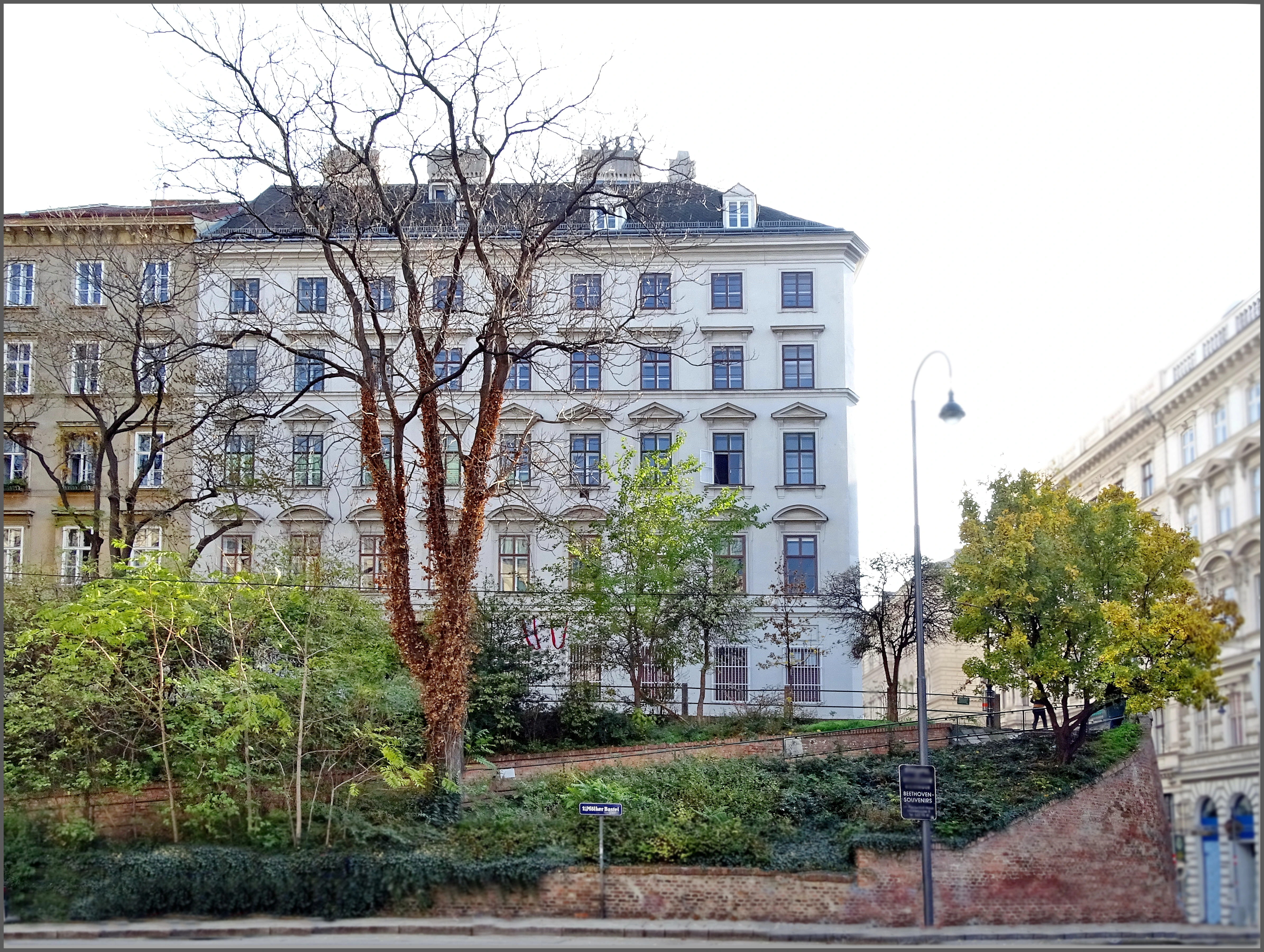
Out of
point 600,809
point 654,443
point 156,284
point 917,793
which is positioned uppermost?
point 156,284

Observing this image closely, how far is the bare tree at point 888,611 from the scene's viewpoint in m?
33.1

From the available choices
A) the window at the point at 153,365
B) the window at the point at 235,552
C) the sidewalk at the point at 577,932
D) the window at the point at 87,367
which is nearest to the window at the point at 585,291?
the window at the point at 153,365

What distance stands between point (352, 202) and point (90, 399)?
31.8ft

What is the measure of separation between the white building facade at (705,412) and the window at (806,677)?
5 cm

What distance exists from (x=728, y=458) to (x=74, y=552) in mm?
18602

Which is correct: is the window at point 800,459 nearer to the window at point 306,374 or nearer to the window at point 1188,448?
the window at point 306,374

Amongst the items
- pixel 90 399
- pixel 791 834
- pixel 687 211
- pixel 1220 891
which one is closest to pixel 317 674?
pixel 791 834

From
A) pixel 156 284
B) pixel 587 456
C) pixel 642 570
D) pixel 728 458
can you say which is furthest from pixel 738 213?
pixel 156 284

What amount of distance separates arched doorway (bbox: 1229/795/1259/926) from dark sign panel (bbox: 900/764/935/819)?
14.4ft

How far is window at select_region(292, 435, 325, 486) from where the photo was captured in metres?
33.7

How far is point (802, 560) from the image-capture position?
38312mm

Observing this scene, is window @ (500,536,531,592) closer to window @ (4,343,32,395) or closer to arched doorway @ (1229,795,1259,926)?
window @ (4,343,32,395)

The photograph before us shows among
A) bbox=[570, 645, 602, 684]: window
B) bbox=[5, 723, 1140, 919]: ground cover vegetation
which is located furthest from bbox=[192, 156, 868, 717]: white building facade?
bbox=[5, 723, 1140, 919]: ground cover vegetation

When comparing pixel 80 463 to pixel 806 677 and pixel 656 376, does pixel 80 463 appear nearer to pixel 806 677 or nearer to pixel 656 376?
pixel 656 376
